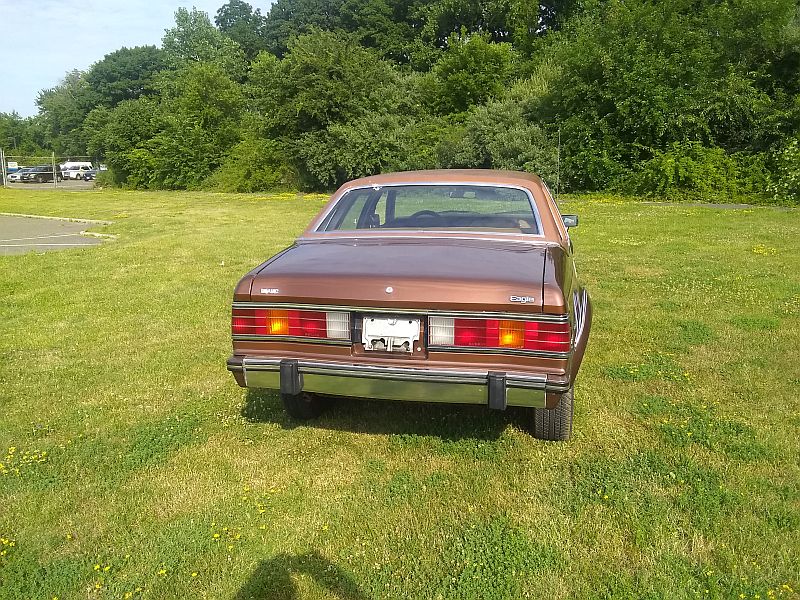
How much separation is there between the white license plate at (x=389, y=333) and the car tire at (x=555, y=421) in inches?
35.7

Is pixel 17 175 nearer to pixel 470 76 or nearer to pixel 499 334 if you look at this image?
pixel 470 76

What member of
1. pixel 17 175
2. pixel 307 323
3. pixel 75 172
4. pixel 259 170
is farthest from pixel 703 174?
pixel 17 175

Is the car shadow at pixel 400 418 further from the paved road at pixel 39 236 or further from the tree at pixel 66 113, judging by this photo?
the tree at pixel 66 113

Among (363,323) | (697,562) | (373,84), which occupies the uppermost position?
(373,84)

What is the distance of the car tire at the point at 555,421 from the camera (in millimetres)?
3557

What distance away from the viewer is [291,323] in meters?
3.34

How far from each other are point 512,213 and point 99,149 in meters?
40.3

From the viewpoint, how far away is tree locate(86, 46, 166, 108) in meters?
72.4

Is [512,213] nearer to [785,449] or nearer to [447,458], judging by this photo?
[447,458]

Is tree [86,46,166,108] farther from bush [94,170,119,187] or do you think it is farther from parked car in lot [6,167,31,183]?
bush [94,170,119,187]

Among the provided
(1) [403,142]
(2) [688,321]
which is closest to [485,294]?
(2) [688,321]

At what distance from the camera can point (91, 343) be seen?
5.81m

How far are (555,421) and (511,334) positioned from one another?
82 cm

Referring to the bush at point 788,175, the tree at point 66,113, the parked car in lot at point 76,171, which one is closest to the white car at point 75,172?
the parked car in lot at point 76,171
